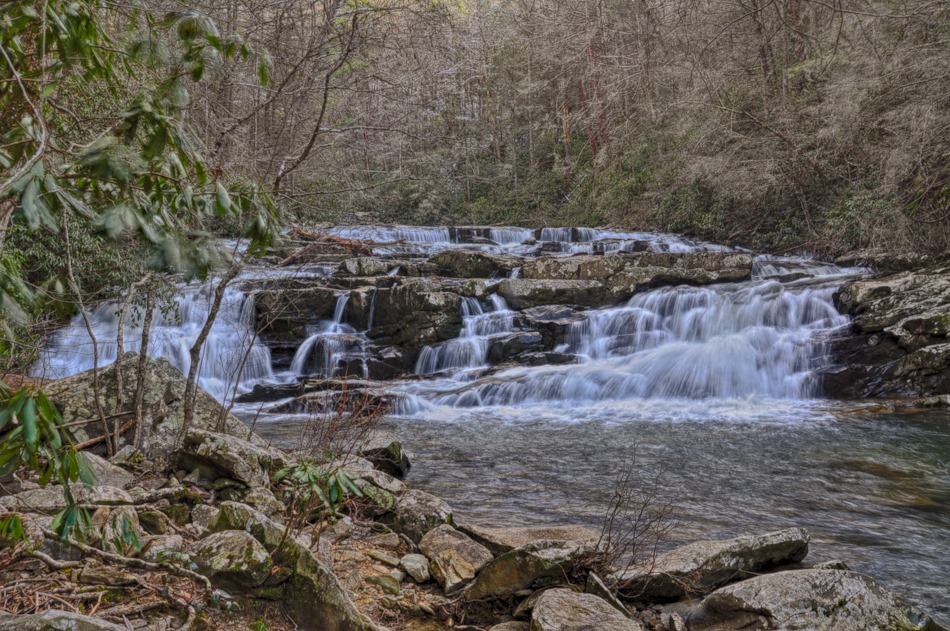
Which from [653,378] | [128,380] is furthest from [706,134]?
[128,380]

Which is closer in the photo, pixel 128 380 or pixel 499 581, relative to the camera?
pixel 499 581

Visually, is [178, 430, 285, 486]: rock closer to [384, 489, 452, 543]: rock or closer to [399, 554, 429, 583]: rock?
[384, 489, 452, 543]: rock

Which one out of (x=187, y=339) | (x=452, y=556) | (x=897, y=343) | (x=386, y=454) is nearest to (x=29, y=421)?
(x=452, y=556)

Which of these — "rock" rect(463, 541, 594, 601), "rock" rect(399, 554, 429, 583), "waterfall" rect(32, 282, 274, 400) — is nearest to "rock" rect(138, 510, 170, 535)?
"rock" rect(399, 554, 429, 583)

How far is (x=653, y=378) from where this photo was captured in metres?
10.6

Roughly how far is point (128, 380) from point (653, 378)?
803 centimetres

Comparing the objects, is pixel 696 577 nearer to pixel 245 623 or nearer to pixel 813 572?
pixel 813 572

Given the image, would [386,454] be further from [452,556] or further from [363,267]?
[363,267]

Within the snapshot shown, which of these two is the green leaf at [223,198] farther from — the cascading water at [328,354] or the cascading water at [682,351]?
the cascading water at [328,354]

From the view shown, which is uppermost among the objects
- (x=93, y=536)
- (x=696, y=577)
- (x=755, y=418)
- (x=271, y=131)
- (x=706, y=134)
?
(x=706, y=134)

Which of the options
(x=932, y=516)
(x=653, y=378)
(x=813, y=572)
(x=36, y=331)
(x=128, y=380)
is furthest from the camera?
(x=653, y=378)

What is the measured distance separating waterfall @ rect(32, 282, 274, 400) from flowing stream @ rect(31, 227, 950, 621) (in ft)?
0.15

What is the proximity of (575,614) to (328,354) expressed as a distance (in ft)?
31.6

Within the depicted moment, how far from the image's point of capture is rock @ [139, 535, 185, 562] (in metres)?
2.52
